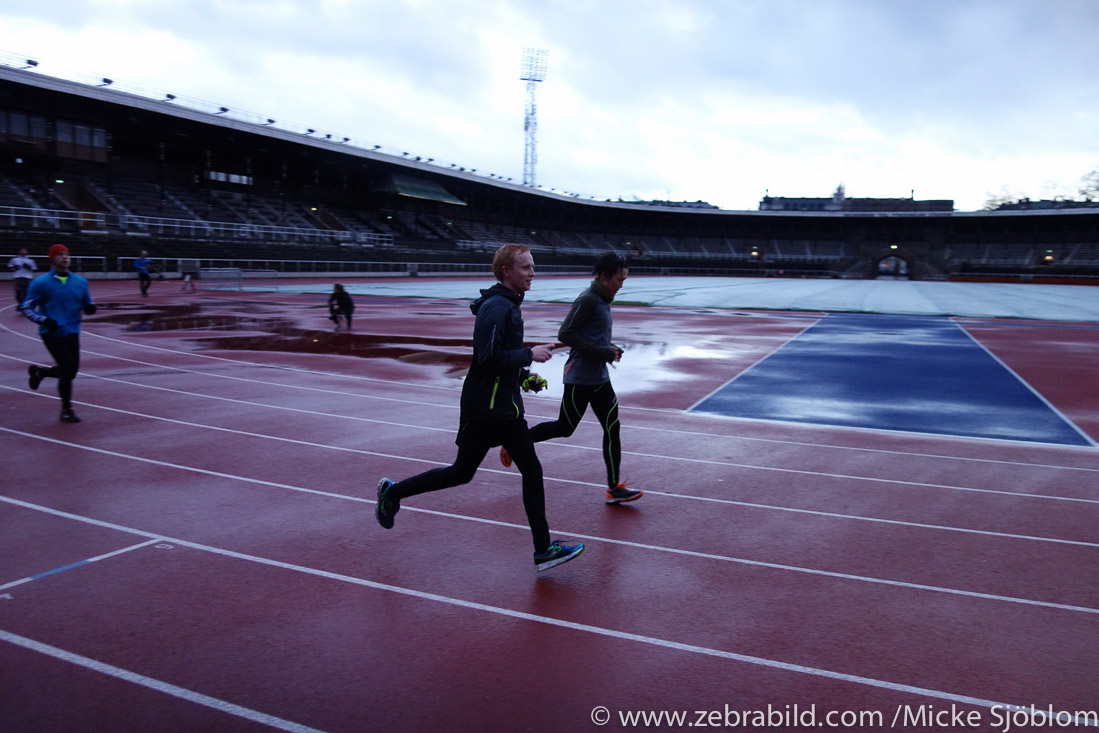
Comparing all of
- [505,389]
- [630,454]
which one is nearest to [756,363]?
[630,454]

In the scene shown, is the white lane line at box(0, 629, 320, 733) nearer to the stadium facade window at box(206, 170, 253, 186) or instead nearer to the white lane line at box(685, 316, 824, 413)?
the white lane line at box(685, 316, 824, 413)

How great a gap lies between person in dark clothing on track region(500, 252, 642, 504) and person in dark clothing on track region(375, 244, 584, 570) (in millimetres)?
1150

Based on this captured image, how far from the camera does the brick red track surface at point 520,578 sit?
3.37 m

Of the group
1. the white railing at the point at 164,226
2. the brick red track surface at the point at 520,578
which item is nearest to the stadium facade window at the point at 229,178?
the white railing at the point at 164,226

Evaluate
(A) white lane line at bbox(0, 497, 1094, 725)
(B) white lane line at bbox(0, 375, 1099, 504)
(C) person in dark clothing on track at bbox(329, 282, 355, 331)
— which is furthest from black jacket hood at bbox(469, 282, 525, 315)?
(C) person in dark clothing on track at bbox(329, 282, 355, 331)

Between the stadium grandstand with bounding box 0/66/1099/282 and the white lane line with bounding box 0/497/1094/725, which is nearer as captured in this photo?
the white lane line with bounding box 0/497/1094/725

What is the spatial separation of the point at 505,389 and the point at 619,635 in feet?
5.00

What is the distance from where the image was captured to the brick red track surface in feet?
11.1

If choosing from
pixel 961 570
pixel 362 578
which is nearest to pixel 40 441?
pixel 362 578

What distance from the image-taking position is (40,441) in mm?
7797

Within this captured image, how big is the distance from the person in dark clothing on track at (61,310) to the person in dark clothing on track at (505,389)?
236 inches

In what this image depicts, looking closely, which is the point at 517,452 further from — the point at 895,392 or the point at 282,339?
the point at 282,339

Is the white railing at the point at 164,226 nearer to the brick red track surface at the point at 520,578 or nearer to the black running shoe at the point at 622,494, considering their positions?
the brick red track surface at the point at 520,578

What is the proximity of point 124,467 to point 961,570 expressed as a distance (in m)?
7.06
